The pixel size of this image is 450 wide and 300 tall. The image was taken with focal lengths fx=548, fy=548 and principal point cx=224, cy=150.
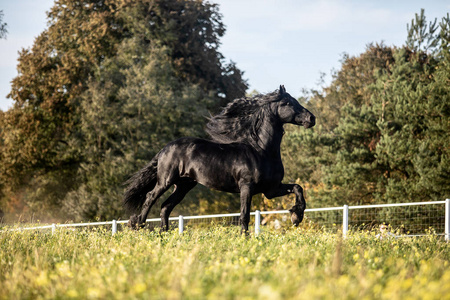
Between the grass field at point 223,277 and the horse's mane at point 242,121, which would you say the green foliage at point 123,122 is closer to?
the horse's mane at point 242,121

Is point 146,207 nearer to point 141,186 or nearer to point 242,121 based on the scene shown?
point 141,186

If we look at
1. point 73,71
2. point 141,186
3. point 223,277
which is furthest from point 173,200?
point 73,71

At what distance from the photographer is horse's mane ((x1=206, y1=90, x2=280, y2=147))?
9281 millimetres

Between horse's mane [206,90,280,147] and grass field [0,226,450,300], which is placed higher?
horse's mane [206,90,280,147]

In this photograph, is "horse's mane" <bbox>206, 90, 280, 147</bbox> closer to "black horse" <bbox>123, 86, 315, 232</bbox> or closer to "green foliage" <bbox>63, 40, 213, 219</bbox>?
"black horse" <bbox>123, 86, 315, 232</bbox>

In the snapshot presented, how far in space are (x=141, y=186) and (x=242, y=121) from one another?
7.69ft

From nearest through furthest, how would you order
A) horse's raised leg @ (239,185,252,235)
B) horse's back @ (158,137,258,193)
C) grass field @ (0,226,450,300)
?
1. grass field @ (0,226,450,300)
2. horse's raised leg @ (239,185,252,235)
3. horse's back @ (158,137,258,193)

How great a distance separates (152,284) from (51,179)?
82.9 feet

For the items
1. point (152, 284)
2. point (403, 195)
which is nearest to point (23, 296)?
point (152, 284)

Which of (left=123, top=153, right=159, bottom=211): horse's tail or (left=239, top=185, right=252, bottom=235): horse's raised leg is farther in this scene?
(left=123, top=153, right=159, bottom=211): horse's tail

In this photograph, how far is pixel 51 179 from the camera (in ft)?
92.1

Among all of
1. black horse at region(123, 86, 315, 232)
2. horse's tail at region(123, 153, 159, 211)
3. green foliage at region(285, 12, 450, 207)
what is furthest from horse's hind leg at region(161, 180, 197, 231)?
green foliage at region(285, 12, 450, 207)

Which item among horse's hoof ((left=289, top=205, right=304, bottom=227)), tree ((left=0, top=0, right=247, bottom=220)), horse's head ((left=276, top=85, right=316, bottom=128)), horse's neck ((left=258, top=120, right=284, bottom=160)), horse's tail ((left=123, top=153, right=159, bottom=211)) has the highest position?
tree ((left=0, top=0, right=247, bottom=220))

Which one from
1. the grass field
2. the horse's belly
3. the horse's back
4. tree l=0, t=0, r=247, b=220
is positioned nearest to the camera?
the grass field
